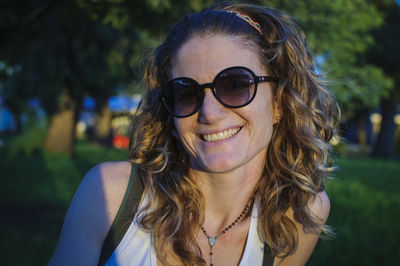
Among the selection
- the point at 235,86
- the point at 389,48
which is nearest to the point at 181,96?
the point at 235,86

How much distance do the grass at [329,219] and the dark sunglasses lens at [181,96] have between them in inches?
69.5

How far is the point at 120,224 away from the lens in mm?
1883

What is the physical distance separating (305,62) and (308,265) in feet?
8.78

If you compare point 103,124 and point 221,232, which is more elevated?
point 221,232

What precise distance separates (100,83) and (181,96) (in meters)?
12.4

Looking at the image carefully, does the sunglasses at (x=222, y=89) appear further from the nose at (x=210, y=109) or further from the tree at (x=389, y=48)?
the tree at (x=389, y=48)

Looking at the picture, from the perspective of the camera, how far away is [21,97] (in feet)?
46.1

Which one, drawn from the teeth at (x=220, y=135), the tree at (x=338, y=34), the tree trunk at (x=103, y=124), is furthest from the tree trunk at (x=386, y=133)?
the teeth at (x=220, y=135)

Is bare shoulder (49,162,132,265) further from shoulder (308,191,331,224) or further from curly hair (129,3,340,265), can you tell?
shoulder (308,191,331,224)

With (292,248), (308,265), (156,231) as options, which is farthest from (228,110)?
(308,265)

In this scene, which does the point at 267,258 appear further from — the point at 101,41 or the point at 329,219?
Result: the point at 101,41

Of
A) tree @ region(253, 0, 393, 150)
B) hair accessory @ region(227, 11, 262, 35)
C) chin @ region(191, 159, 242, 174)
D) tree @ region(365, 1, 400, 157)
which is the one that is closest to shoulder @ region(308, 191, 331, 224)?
chin @ region(191, 159, 242, 174)

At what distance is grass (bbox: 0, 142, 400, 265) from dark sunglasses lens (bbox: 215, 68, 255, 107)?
5.27ft

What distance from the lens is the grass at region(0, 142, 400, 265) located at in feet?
14.6
